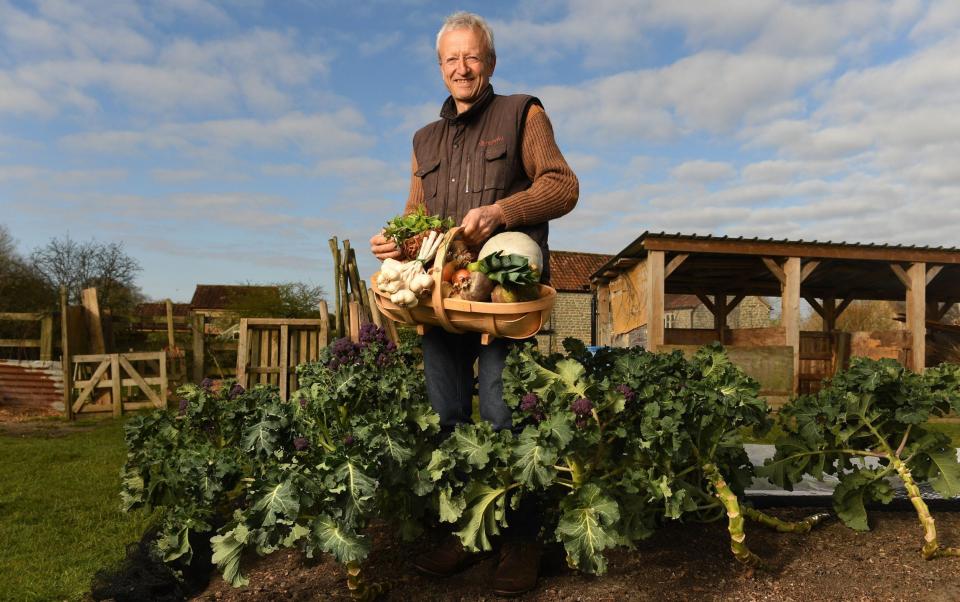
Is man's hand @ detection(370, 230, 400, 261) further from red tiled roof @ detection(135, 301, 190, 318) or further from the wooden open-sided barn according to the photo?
red tiled roof @ detection(135, 301, 190, 318)

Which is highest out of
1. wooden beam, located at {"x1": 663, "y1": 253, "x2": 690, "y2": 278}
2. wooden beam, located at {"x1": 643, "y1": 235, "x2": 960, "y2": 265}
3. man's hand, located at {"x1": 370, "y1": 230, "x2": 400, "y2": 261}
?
wooden beam, located at {"x1": 643, "y1": 235, "x2": 960, "y2": 265}

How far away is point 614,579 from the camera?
107 inches

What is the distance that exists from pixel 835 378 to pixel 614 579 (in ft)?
5.55

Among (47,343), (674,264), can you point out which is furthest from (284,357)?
(674,264)

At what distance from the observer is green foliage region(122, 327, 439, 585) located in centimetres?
236

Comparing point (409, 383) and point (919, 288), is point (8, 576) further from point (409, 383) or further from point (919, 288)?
point (919, 288)

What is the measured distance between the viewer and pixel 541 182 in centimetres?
276

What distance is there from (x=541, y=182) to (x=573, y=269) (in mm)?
26417

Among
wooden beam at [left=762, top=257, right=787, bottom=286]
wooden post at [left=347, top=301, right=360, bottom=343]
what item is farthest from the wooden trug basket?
wooden beam at [left=762, top=257, right=787, bottom=286]

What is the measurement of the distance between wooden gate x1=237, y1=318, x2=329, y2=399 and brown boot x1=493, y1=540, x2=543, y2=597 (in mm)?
8226

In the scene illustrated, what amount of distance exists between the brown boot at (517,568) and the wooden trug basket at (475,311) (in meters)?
0.96

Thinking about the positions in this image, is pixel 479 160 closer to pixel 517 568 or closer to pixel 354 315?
pixel 517 568

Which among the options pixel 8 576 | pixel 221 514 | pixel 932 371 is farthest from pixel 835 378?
pixel 8 576

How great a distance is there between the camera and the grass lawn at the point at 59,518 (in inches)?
134
